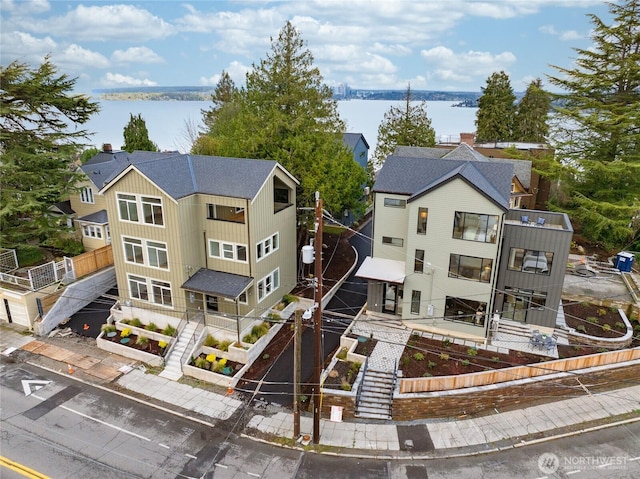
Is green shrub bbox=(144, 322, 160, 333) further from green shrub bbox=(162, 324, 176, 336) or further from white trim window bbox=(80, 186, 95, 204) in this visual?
white trim window bbox=(80, 186, 95, 204)

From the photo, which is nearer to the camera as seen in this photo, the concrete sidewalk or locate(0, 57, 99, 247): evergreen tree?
the concrete sidewalk

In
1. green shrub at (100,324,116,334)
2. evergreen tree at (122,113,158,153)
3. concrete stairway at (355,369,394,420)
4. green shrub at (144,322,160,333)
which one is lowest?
concrete stairway at (355,369,394,420)

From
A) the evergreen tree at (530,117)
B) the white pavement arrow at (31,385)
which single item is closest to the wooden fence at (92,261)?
the white pavement arrow at (31,385)

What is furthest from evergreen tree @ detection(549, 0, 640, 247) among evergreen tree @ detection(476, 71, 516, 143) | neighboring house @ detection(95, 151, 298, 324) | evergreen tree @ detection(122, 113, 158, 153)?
evergreen tree @ detection(122, 113, 158, 153)

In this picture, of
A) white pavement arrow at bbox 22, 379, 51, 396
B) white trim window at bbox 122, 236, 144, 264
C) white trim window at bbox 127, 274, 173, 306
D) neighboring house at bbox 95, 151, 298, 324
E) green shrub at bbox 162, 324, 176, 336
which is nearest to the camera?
white pavement arrow at bbox 22, 379, 51, 396

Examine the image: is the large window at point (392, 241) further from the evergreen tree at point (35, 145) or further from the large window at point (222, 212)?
the evergreen tree at point (35, 145)

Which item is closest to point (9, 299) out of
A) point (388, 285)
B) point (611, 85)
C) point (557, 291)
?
point (388, 285)

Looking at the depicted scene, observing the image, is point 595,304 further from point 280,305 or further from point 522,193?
point 280,305
